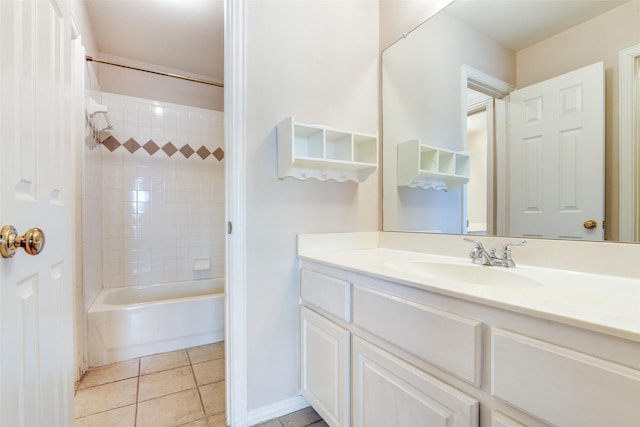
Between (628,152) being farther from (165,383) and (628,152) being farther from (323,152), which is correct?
(165,383)

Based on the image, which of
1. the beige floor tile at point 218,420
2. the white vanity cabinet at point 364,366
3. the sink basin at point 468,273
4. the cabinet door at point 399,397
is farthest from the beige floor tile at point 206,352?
the sink basin at point 468,273

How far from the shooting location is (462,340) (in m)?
0.69

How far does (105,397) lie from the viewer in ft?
5.12

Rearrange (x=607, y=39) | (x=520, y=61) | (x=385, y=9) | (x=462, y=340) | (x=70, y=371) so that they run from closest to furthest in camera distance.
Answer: (x=462, y=340), (x=607, y=39), (x=70, y=371), (x=520, y=61), (x=385, y=9)

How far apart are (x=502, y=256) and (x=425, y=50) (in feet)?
3.65

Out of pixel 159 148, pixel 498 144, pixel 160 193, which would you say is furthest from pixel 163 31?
pixel 498 144

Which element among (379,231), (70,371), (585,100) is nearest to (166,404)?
(70,371)

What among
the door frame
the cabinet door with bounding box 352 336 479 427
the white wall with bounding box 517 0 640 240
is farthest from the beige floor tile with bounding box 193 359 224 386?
the white wall with bounding box 517 0 640 240

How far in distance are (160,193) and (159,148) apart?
0.41 meters

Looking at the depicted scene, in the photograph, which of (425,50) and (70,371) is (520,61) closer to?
(425,50)

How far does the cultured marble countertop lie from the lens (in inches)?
20.2

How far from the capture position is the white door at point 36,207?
2.01ft

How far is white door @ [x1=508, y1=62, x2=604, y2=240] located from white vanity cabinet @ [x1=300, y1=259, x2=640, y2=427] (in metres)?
0.61

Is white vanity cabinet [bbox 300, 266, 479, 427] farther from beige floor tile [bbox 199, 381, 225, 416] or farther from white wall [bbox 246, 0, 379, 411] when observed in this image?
Result: beige floor tile [bbox 199, 381, 225, 416]
